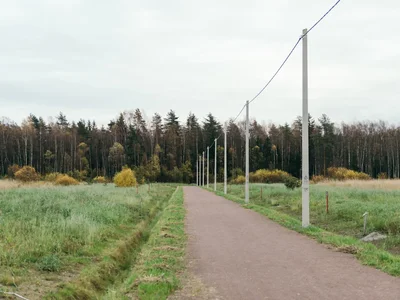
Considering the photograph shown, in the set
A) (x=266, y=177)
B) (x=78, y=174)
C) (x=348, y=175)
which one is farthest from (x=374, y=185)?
(x=78, y=174)

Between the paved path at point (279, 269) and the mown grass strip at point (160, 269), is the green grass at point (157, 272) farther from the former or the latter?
the paved path at point (279, 269)

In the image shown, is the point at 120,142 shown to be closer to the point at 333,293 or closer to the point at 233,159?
the point at 233,159

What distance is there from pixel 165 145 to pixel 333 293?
94906mm

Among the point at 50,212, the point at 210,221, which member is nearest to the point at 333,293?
the point at 210,221

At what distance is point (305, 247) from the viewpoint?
1004 cm

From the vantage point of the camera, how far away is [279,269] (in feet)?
25.1

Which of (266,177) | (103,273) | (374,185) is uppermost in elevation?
(103,273)

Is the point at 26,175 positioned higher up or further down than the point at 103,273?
higher up

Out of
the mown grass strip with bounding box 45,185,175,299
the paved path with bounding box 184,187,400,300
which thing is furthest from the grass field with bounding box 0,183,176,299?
the paved path with bounding box 184,187,400,300

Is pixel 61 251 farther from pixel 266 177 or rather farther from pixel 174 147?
pixel 174 147

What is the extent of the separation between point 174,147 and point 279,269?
91956 mm

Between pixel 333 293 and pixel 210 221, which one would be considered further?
pixel 210 221

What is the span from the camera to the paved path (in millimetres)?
6080

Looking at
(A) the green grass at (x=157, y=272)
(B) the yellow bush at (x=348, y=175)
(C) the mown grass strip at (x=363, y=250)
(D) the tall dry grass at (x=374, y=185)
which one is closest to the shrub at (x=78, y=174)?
(B) the yellow bush at (x=348, y=175)
